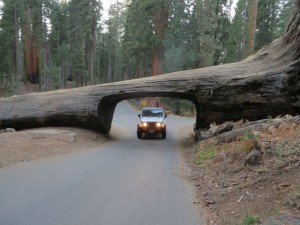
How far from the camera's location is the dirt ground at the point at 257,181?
5535 mm

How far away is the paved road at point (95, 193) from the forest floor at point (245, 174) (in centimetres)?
51

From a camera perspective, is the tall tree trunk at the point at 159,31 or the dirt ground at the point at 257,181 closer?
the dirt ground at the point at 257,181

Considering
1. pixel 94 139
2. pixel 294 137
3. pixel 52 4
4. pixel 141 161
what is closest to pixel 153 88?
pixel 94 139

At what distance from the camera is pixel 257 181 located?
704 cm

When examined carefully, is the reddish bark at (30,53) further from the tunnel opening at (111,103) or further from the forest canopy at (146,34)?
the tunnel opening at (111,103)

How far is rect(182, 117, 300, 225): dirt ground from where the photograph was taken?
5535 millimetres

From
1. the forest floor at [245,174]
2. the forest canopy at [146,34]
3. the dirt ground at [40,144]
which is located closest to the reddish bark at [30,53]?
the forest canopy at [146,34]

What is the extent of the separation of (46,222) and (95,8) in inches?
1954

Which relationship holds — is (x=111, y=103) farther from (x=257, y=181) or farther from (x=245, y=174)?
(x=257, y=181)

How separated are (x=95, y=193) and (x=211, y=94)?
1058 centimetres

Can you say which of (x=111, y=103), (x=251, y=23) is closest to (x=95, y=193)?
(x=111, y=103)

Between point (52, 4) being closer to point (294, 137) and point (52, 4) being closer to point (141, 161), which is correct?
point (141, 161)

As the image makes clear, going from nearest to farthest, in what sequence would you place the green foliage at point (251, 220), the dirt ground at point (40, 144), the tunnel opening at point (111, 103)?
the green foliage at point (251, 220)
the dirt ground at point (40, 144)
the tunnel opening at point (111, 103)

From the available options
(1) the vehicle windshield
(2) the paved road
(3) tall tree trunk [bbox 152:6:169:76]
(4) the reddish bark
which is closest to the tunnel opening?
(1) the vehicle windshield
